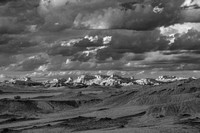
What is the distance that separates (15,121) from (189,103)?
83556mm

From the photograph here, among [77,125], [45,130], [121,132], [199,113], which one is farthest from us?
[199,113]

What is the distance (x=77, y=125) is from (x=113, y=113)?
163 ft

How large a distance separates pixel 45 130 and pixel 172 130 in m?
→ 43.7

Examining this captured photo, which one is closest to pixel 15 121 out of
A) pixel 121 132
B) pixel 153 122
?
pixel 153 122

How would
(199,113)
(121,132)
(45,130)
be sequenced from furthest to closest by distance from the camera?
(199,113)
(45,130)
(121,132)

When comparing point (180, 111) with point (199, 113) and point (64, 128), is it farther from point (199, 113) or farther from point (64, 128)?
point (64, 128)

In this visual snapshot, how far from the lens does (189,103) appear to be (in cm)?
18938

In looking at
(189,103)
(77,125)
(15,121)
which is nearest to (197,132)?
(77,125)

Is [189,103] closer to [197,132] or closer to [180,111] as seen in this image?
[180,111]

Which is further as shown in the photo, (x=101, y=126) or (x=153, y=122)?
(x=153, y=122)

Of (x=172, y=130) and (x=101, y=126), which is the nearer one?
(x=172, y=130)

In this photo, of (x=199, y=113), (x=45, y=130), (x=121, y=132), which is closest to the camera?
(x=121, y=132)

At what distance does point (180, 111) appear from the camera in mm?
179750

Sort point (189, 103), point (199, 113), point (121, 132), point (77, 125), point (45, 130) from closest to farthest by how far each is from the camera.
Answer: point (121, 132) < point (45, 130) < point (77, 125) < point (199, 113) < point (189, 103)
